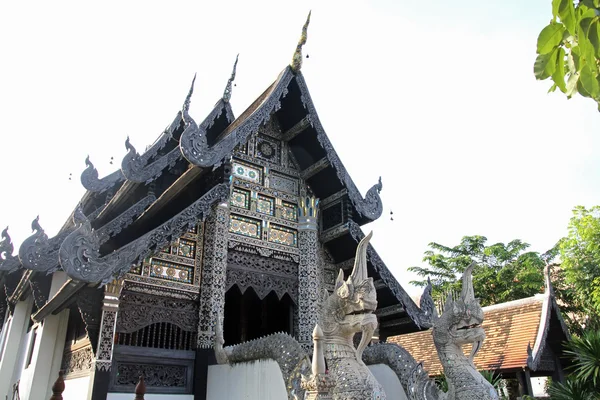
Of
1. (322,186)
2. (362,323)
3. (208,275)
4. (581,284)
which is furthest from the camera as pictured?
(581,284)

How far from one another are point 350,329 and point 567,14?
12.9 ft

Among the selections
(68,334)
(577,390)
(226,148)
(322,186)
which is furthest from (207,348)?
(577,390)

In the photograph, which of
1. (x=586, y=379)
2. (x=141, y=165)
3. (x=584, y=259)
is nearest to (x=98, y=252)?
(x=141, y=165)

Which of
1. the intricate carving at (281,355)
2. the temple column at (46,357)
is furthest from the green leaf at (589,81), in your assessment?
the temple column at (46,357)

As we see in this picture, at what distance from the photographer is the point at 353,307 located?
16.6 ft

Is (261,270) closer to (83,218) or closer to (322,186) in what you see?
(322,186)

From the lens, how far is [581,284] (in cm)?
2052

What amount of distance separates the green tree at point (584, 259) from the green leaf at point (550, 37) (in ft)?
67.1

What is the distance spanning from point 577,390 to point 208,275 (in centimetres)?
737

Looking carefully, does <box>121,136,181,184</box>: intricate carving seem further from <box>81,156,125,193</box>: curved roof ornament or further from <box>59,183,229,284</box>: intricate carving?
<box>81,156,125,193</box>: curved roof ornament

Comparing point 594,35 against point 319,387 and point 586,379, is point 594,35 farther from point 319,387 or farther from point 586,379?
point 586,379

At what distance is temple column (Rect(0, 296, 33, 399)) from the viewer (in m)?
9.82

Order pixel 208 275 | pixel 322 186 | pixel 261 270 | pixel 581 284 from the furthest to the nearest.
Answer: pixel 581 284 → pixel 322 186 → pixel 261 270 → pixel 208 275

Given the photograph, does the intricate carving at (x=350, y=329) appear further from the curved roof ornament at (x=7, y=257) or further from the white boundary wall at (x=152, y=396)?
the curved roof ornament at (x=7, y=257)
